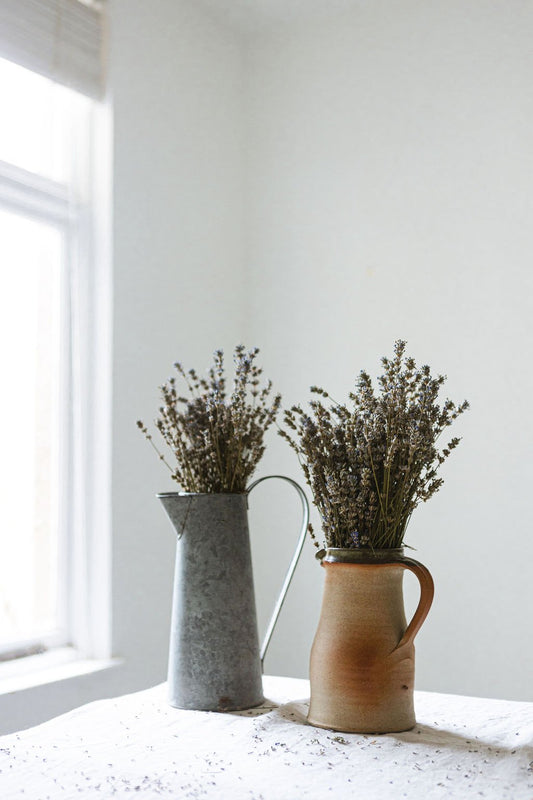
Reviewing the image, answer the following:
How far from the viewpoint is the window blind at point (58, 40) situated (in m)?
2.26

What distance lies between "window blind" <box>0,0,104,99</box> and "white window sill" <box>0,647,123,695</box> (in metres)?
1.59

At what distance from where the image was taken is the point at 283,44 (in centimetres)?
315

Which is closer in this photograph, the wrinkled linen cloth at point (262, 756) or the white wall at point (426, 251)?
the wrinkled linen cloth at point (262, 756)

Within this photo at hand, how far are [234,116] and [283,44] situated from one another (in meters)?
0.31

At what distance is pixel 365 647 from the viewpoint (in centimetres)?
105

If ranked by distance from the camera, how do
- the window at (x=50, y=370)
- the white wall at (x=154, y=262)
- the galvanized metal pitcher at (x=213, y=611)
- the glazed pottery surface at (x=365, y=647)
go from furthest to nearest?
1. the white wall at (x=154, y=262)
2. the window at (x=50, y=370)
3. the galvanized metal pitcher at (x=213, y=611)
4. the glazed pottery surface at (x=365, y=647)

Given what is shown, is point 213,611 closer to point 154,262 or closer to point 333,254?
point 154,262

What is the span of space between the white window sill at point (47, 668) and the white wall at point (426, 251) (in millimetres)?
828

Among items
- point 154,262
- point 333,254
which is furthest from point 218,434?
point 333,254

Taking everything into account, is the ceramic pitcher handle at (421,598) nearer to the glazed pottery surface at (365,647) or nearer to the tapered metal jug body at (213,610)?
the glazed pottery surface at (365,647)

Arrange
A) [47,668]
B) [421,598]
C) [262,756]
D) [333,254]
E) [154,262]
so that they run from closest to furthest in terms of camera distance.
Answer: [262,756] → [421,598] → [47,668] → [154,262] → [333,254]

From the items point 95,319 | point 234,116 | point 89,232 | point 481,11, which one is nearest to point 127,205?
point 89,232

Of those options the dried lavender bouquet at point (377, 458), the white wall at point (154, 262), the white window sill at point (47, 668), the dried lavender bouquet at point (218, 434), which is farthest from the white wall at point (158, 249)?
the dried lavender bouquet at point (377, 458)

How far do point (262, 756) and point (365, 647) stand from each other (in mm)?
179
